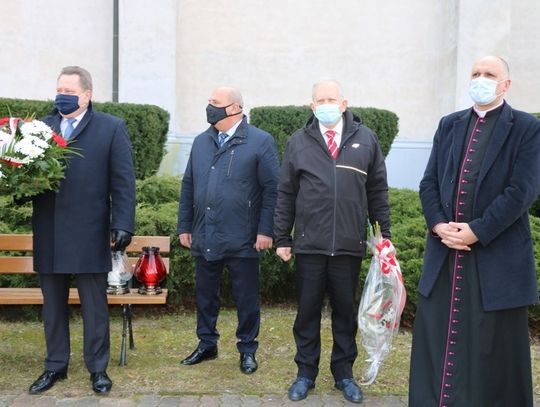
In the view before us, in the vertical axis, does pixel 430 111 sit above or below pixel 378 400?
above

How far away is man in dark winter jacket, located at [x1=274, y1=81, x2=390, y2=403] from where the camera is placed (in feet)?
14.2

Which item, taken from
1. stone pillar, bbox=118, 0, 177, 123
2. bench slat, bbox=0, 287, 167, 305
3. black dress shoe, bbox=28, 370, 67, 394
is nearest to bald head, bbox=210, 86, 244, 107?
bench slat, bbox=0, 287, 167, 305

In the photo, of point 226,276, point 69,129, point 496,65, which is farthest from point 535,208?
point 69,129

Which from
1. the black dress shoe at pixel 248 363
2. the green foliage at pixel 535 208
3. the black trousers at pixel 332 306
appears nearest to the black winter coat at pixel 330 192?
the black trousers at pixel 332 306

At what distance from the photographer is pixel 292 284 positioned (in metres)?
6.82

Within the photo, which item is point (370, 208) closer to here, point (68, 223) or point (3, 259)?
point (68, 223)

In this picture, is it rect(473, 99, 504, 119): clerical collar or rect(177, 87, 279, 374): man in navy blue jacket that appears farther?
rect(177, 87, 279, 374): man in navy blue jacket

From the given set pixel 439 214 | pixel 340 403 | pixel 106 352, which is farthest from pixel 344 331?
pixel 106 352

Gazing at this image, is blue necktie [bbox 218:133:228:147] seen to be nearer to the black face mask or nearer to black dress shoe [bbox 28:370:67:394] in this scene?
the black face mask

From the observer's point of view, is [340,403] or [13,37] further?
[13,37]

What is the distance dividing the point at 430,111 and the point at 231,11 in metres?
3.94

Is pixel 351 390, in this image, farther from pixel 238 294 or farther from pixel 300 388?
pixel 238 294

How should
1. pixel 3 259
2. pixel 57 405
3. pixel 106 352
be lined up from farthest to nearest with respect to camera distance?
pixel 3 259, pixel 106 352, pixel 57 405

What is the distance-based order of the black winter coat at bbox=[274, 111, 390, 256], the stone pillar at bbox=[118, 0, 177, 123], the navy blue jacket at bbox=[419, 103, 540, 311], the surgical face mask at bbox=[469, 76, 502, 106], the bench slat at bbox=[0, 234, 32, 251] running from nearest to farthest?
the navy blue jacket at bbox=[419, 103, 540, 311] → the surgical face mask at bbox=[469, 76, 502, 106] → the black winter coat at bbox=[274, 111, 390, 256] → the bench slat at bbox=[0, 234, 32, 251] → the stone pillar at bbox=[118, 0, 177, 123]
